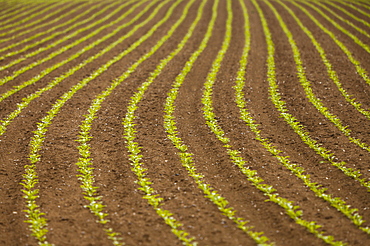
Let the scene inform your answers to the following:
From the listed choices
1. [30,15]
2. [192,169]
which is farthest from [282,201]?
[30,15]

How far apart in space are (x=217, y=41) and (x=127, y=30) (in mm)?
7141

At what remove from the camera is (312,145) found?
10.3 m

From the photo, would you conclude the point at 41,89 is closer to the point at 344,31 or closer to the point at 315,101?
the point at 315,101

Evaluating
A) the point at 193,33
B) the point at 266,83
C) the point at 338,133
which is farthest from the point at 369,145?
the point at 193,33

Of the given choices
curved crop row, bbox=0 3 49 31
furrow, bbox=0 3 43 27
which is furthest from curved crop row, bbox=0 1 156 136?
furrow, bbox=0 3 43 27

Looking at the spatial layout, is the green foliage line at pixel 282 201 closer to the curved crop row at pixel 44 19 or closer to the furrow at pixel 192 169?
the furrow at pixel 192 169

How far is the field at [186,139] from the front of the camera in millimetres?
7352

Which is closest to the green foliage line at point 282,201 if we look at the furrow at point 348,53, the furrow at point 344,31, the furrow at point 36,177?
the furrow at point 36,177

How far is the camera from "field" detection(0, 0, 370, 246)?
289 inches

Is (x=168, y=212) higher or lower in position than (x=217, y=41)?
lower

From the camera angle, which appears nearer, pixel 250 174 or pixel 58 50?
pixel 250 174

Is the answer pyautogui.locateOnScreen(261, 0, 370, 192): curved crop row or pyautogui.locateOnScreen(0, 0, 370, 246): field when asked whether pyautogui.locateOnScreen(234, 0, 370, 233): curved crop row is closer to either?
pyautogui.locateOnScreen(0, 0, 370, 246): field

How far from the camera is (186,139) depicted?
1080cm

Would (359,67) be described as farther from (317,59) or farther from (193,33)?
(193,33)
